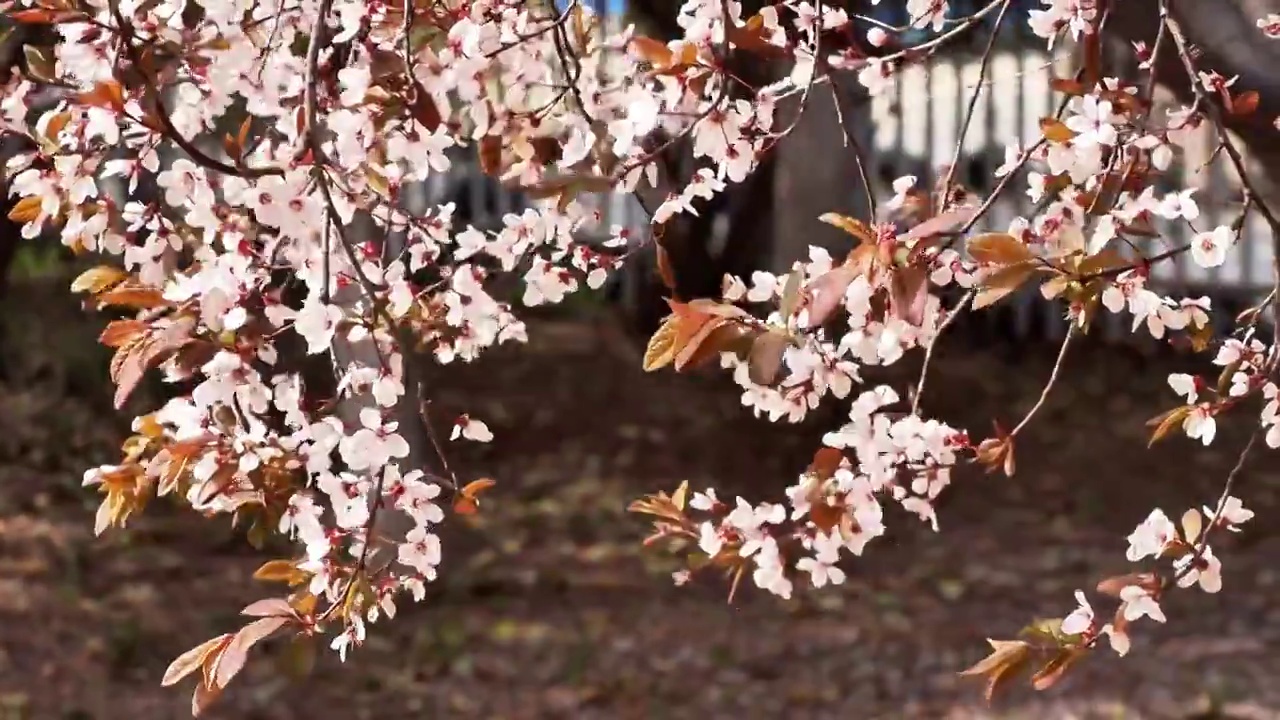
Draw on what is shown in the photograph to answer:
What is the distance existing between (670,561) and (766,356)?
327cm

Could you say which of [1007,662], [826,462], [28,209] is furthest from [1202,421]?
[28,209]

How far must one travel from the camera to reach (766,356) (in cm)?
125

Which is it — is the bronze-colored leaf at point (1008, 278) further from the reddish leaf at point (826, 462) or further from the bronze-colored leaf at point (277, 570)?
the bronze-colored leaf at point (277, 570)

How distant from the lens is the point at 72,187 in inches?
58.8

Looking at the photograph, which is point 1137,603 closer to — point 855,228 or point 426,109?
point 855,228

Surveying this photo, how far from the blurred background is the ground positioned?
11mm

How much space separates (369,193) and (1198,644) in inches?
115

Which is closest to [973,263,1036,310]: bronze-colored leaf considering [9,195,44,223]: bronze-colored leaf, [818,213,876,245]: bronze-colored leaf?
[818,213,876,245]: bronze-colored leaf

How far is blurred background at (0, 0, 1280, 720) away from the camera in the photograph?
3578mm

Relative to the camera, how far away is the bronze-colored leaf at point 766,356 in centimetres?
123

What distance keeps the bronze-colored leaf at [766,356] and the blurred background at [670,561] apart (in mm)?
720

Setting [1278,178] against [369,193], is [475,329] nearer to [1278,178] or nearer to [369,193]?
[369,193]

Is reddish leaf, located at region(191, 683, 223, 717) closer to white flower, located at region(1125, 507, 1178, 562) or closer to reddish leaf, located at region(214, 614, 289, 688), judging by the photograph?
reddish leaf, located at region(214, 614, 289, 688)

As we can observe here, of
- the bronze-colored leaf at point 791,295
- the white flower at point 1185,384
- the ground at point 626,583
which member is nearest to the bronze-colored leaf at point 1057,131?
the bronze-colored leaf at point 791,295
